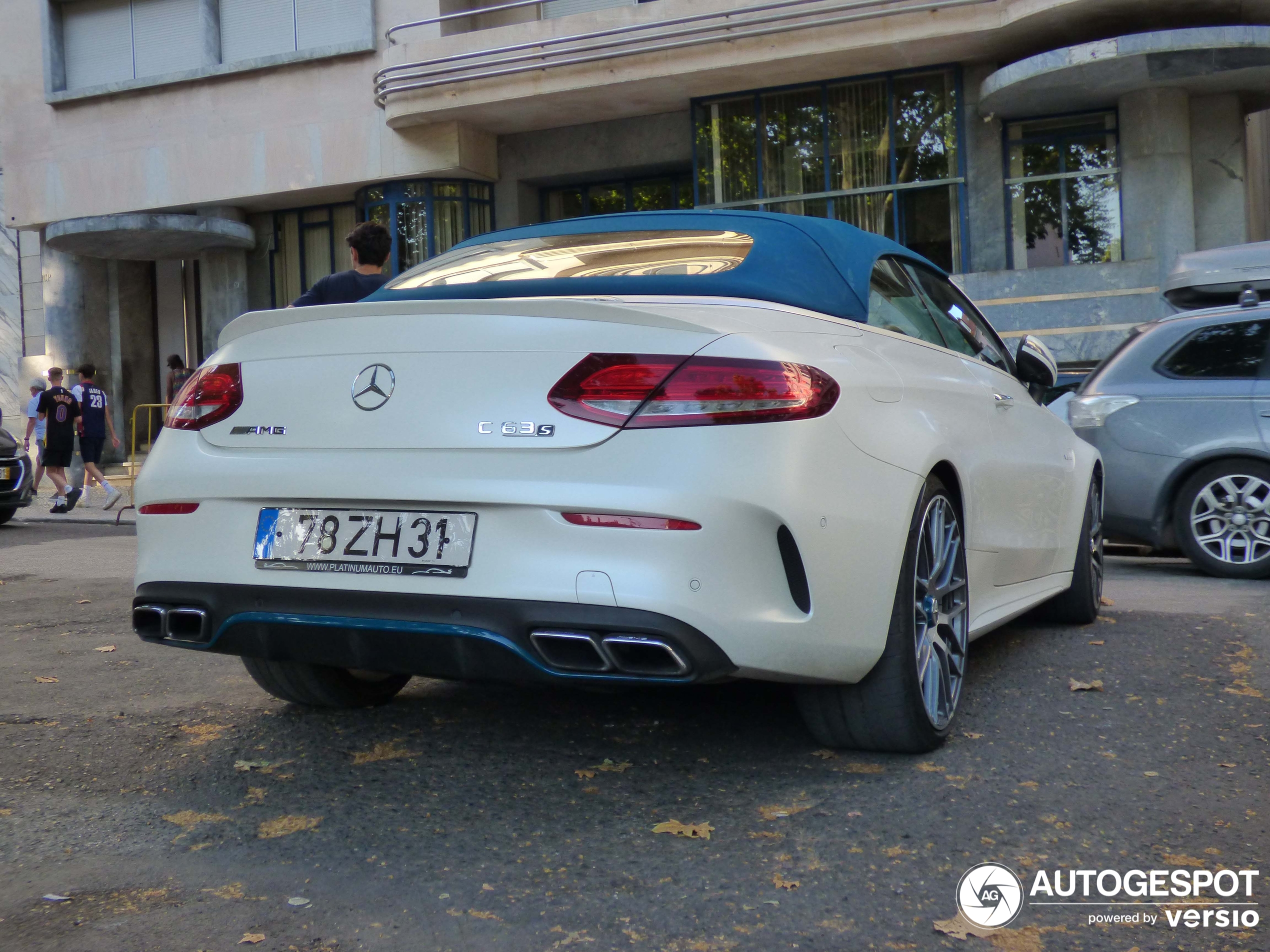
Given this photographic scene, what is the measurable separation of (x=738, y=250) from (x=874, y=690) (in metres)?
1.24

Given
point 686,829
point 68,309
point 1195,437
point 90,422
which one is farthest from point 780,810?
point 68,309

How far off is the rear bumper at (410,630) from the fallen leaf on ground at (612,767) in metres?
0.54

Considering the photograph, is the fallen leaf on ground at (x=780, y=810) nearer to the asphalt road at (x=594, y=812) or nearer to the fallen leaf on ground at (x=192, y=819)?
the asphalt road at (x=594, y=812)

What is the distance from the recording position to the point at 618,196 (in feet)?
71.9

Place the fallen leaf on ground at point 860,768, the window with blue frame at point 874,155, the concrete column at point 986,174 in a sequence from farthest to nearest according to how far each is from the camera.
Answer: the window with blue frame at point 874,155, the concrete column at point 986,174, the fallen leaf on ground at point 860,768

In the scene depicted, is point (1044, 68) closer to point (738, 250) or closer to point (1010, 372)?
point (1010, 372)

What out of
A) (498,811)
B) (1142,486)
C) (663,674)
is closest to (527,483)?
(663,674)

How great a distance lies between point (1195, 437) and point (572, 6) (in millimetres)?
15373

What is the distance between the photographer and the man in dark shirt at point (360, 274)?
20.8ft

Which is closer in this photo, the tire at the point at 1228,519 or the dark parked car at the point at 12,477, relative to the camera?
the tire at the point at 1228,519

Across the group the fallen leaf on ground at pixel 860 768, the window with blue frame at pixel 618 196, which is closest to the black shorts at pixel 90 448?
the window with blue frame at pixel 618 196

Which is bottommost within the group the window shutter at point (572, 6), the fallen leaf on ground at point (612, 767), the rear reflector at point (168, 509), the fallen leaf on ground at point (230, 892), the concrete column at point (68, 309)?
the fallen leaf on ground at point (230, 892)

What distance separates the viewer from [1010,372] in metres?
Answer: 4.96

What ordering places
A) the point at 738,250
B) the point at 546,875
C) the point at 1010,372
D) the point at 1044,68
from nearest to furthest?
the point at 546,875, the point at 738,250, the point at 1010,372, the point at 1044,68
